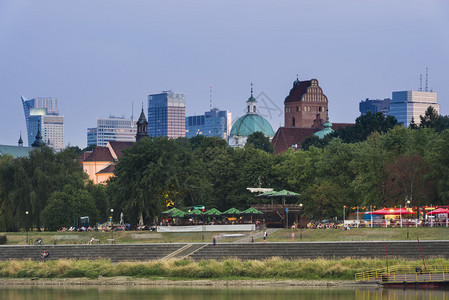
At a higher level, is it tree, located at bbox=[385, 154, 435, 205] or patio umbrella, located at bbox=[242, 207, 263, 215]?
tree, located at bbox=[385, 154, 435, 205]

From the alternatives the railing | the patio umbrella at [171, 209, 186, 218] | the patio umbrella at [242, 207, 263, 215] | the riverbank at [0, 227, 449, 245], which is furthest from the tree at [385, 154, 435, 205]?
the railing

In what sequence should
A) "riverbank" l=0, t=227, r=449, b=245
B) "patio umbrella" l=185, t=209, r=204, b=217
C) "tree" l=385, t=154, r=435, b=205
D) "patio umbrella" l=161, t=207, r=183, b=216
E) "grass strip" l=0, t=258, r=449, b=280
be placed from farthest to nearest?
"patio umbrella" l=161, t=207, r=183, b=216
"patio umbrella" l=185, t=209, r=204, b=217
"tree" l=385, t=154, r=435, b=205
"riverbank" l=0, t=227, r=449, b=245
"grass strip" l=0, t=258, r=449, b=280

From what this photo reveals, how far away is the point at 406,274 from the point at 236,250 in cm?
1652

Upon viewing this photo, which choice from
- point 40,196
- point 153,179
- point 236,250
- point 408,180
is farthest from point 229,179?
point 236,250

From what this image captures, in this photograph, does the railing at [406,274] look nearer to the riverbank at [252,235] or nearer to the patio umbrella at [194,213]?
the riverbank at [252,235]

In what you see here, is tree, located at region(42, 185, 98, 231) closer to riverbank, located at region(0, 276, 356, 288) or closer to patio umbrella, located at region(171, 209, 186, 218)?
patio umbrella, located at region(171, 209, 186, 218)

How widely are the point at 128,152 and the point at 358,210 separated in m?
26.2

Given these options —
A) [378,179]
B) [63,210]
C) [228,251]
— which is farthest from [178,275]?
[63,210]

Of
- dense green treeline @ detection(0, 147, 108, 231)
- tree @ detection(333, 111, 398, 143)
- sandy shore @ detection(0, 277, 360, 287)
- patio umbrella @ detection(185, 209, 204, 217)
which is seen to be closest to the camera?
sandy shore @ detection(0, 277, 360, 287)

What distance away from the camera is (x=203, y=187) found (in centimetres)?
10375

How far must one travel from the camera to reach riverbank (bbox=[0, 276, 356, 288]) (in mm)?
63625

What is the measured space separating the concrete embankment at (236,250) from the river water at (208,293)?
8418mm

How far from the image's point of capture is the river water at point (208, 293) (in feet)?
184

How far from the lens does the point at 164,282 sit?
6769 cm
